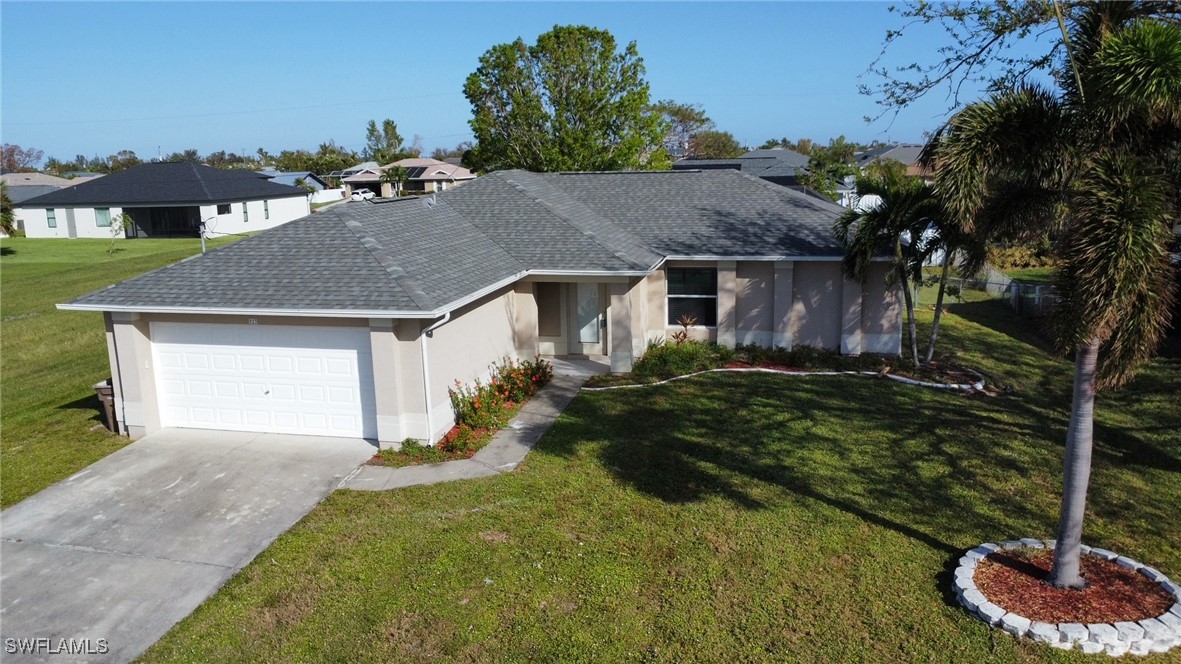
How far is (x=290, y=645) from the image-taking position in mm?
7809

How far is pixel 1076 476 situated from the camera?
7.99 meters

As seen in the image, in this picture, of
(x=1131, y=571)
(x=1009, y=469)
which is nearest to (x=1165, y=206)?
(x=1131, y=571)

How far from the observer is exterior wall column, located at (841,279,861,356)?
18.0 meters

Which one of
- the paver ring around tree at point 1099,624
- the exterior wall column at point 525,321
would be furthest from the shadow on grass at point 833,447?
the exterior wall column at point 525,321

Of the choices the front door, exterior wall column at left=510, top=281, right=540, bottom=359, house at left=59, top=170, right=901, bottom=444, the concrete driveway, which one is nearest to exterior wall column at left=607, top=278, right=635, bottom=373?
house at left=59, top=170, right=901, bottom=444

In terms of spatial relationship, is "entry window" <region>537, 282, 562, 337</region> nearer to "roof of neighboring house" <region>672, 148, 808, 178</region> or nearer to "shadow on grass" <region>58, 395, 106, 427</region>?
"shadow on grass" <region>58, 395, 106, 427</region>

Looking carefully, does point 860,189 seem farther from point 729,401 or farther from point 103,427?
point 103,427

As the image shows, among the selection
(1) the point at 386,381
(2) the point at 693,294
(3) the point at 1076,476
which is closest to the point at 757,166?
(2) the point at 693,294

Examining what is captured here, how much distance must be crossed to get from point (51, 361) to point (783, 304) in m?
19.0

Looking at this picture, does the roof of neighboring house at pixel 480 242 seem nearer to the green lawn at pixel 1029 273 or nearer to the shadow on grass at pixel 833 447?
the shadow on grass at pixel 833 447

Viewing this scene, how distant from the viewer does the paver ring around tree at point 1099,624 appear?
24.0 feet

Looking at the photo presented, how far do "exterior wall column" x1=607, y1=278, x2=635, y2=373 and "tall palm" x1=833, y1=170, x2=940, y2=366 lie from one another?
191 inches

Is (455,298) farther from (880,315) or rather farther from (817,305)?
(880,315)

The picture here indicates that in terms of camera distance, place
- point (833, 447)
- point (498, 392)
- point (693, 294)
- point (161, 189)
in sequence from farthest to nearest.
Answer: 1. point (161, 189)
2. point (693, 294)
3. point (498, 392)
4. point (833, 447)
